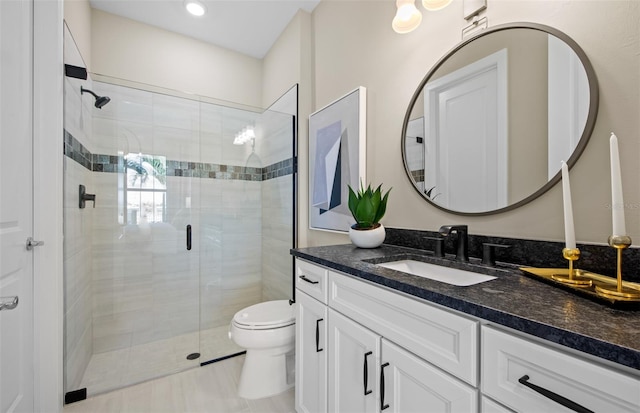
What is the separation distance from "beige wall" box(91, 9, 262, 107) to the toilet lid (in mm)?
2090

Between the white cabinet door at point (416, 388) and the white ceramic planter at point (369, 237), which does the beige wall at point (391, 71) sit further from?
the white cabinet door at point (416, 388)

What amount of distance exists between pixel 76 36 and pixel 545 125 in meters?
2.68

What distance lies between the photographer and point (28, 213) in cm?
132

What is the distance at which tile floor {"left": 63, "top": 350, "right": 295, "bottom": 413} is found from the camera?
5.07 feet

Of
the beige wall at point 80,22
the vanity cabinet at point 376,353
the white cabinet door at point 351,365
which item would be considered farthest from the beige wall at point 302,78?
the beige wall at point 80,22

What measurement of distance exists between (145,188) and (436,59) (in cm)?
224

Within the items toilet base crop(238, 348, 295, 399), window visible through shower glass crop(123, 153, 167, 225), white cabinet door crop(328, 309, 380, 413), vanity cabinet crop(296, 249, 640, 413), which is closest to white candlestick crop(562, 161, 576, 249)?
vanity cabinet crop(296, 249, 640, 413)

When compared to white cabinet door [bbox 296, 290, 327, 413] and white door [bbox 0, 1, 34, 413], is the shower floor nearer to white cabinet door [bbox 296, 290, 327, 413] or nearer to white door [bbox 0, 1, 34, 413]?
white door [bbox 0, 1, 34, 413]

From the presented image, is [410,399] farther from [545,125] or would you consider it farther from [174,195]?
[174,195]

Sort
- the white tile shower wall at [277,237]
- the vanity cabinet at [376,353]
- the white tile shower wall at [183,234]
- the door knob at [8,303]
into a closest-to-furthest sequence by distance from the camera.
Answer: the vanity cabinet at [376,353] < the door knob at [8,303] < the white tile shower wall at [183,234] < the white tile shower wall at [277,237]

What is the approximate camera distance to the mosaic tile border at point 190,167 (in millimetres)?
1750

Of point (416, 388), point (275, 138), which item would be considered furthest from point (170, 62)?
point (416, 388)

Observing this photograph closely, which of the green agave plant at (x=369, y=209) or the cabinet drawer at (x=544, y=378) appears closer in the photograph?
the cabinet drawer at (x=544, y=378)

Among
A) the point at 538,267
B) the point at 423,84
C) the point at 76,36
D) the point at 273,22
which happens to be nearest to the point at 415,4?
the point at 423,84
